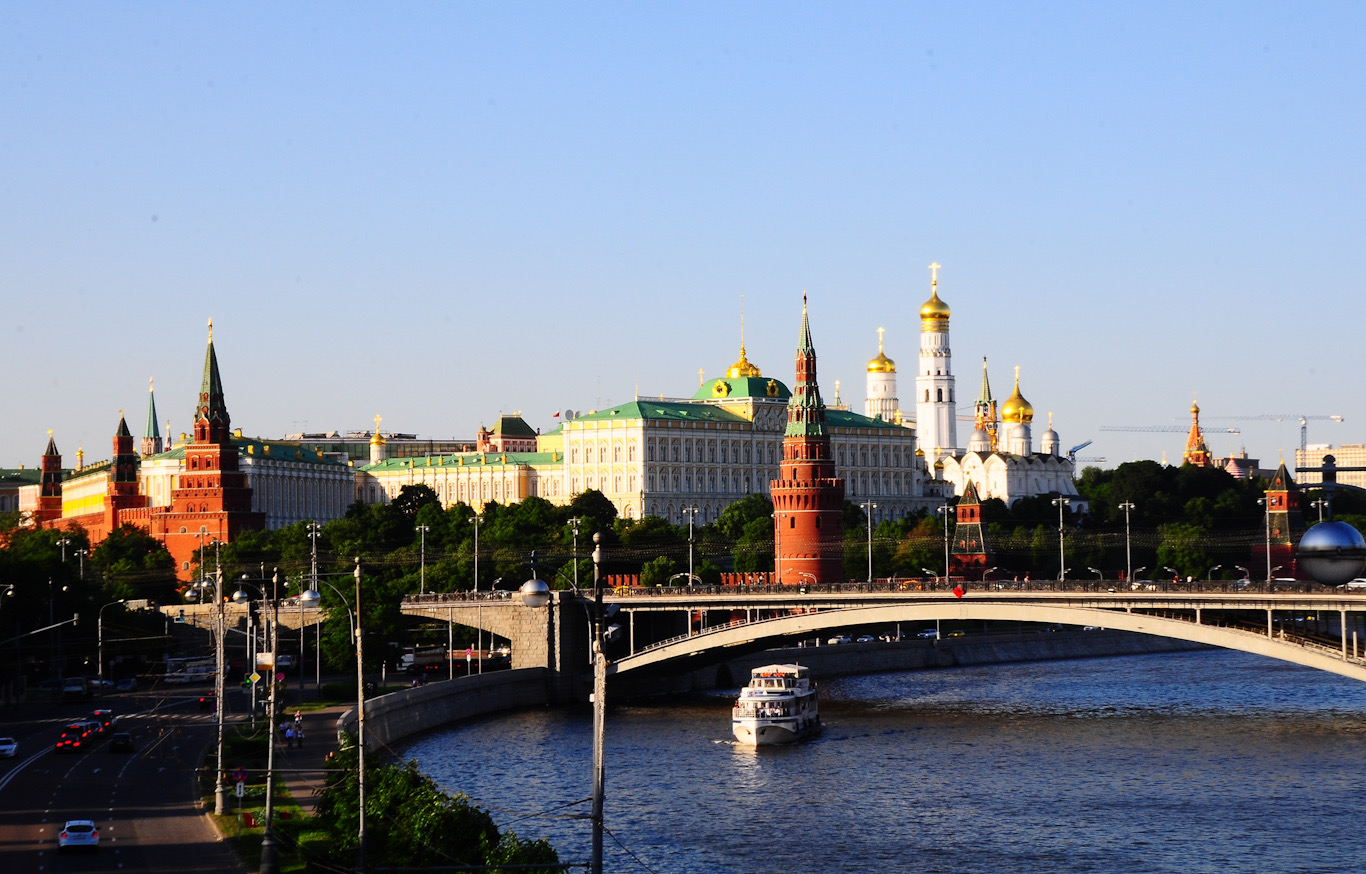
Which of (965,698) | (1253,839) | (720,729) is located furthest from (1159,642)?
(1253,839)

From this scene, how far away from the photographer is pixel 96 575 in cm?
16125

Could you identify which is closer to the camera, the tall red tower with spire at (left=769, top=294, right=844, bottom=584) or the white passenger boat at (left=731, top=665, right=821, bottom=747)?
the white passenger boat at (left=731, top=665, right=821, bottom=747)

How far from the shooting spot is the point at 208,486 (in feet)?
640

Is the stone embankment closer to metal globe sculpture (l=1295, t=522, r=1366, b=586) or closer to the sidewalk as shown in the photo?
the sidewalk

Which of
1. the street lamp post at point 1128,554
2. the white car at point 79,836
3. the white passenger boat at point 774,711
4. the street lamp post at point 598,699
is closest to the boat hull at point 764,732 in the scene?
the white passenger boat at point 774,711

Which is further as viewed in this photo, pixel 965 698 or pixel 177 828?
pixel 965 698

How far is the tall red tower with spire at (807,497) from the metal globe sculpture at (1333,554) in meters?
91.5

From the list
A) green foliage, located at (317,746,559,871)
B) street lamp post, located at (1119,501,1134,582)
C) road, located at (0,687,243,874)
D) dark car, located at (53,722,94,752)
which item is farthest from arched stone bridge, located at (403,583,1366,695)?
green foliage, located at (317,746,559,871)

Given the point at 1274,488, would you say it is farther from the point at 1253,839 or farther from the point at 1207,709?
the point at 1253,839

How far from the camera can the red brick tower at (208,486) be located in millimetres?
193500

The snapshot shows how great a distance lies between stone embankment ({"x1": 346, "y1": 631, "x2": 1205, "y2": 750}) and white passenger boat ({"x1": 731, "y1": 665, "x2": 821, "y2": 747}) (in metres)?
12.9

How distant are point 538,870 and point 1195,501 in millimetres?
150735

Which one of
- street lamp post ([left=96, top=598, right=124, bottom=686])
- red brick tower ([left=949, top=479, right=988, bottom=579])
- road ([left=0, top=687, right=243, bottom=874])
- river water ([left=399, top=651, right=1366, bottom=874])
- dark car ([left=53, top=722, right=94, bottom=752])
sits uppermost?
red brick tower ([left=949, top=479, right=988, bottom=579])

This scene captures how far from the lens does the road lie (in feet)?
171
